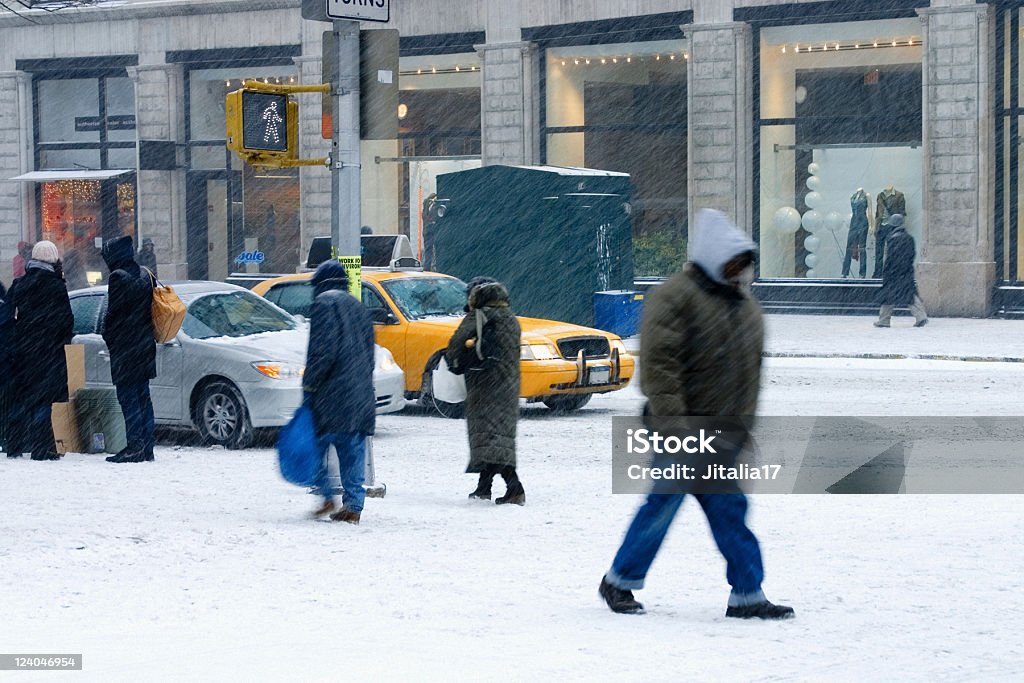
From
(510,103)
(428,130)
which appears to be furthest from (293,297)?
(428,130)

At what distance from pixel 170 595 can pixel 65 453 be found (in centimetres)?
601

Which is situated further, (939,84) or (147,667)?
(939,84)

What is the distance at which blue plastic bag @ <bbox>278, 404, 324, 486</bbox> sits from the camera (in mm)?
9594

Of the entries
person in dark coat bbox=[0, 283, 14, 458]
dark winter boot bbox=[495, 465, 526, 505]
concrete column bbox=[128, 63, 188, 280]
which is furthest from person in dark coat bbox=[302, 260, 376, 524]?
concrete column bbox=[128, 63, 188, 280]

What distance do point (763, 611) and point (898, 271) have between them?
19.0 m

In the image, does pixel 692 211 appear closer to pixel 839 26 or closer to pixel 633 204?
pixel 633 204

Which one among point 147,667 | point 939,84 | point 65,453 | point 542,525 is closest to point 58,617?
point 147,667

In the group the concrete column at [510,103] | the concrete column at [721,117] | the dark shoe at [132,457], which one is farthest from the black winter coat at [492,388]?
the concrete column at [510,103]

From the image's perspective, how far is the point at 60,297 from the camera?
42.2 feet

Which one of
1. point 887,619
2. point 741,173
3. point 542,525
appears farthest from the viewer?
point 741,173

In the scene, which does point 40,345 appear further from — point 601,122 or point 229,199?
point 229,199

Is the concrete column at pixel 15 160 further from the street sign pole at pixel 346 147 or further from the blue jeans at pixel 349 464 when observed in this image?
the blue jeans at pixel 349 464

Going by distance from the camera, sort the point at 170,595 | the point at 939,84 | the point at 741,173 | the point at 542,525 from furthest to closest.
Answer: the point at 741,173 < the point at 939,84 < the point at 542,525 < the point at 170,595

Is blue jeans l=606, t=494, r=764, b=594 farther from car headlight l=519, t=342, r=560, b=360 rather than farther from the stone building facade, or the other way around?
the stone building facade
